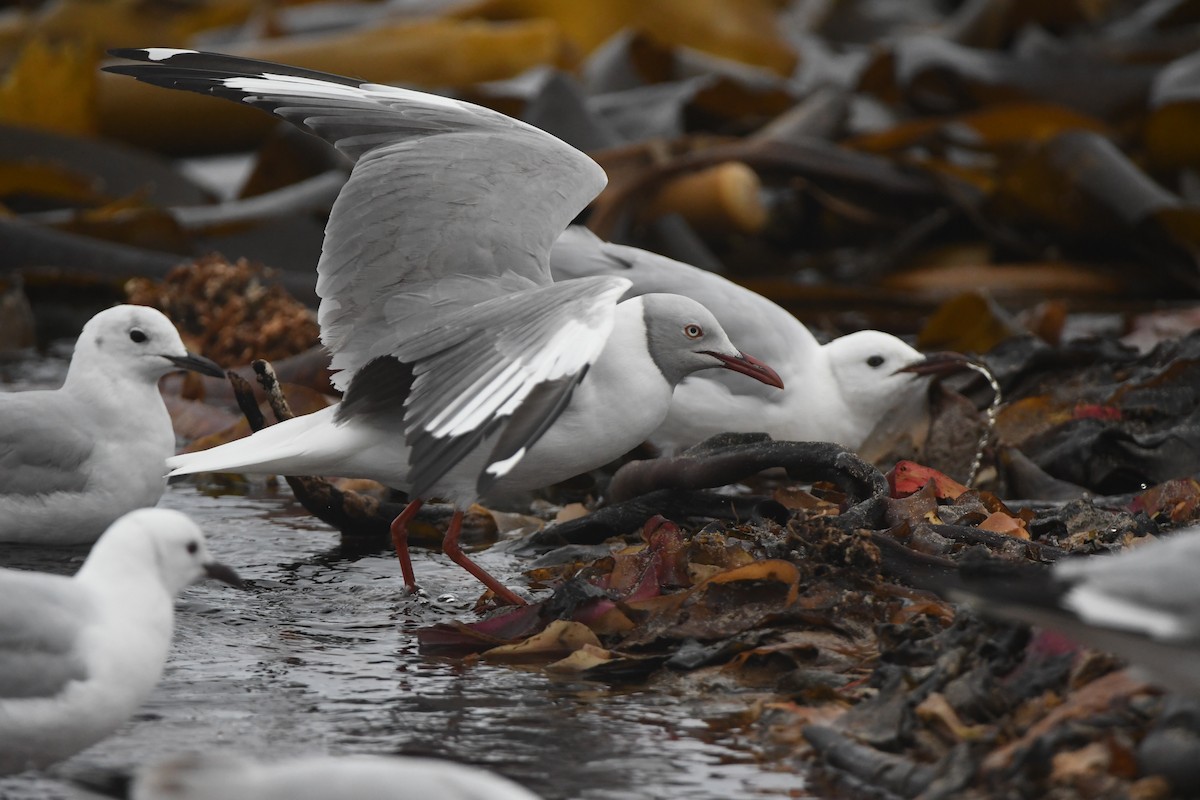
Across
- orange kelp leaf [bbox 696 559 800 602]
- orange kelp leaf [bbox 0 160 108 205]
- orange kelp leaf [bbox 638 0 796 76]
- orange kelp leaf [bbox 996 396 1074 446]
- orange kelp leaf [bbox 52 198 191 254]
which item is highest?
orange kelp leaf [bbox 638 0 796 76]

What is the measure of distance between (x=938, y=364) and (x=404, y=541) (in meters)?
2.27

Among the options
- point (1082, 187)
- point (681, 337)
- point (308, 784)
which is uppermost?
point (1082, 187)

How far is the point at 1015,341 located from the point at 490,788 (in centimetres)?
458

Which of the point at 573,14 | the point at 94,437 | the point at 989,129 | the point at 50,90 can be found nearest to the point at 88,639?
the point at 94,437

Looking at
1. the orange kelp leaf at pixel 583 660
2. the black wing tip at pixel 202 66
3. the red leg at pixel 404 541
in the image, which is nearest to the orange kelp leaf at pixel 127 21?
the black wing tip at pixel 202 66

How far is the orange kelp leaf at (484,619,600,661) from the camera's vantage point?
158 inches

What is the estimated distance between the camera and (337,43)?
41.7 ft

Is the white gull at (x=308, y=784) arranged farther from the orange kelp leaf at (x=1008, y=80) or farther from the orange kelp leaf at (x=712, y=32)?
the orange kelp leaf at (x=712, y=32)

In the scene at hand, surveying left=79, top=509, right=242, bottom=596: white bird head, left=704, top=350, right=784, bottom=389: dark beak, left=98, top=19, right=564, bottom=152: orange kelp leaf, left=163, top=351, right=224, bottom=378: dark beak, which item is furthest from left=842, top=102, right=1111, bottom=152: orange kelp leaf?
left=79, top=509, right=242, bottom=596: white bird head

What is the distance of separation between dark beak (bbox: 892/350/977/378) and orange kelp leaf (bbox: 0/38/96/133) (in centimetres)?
715

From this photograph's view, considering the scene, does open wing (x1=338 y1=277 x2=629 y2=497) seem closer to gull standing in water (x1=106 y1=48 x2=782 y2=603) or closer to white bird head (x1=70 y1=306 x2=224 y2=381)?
gull standing in water (x1=106 y1=48 x2=782 y2=603)

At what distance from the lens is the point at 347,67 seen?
12.6 metres

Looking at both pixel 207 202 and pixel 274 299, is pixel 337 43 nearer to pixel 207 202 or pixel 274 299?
pixel 207 202

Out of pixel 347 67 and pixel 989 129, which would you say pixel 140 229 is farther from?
pixel 989 129
